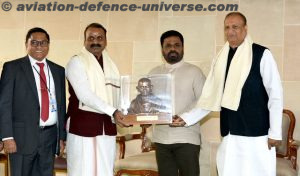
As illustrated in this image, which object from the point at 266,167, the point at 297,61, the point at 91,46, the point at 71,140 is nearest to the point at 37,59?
the point at 91,46

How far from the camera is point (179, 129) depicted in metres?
4.66

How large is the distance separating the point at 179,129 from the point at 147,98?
17.8 inches

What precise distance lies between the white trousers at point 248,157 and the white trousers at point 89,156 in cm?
102

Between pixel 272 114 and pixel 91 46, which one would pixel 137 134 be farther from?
pixel 272 114

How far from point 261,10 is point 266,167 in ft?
8.88

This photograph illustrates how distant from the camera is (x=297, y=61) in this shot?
6047 millimetres

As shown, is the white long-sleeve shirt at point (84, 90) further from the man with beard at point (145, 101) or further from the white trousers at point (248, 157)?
the white trousers at point (248, 157)

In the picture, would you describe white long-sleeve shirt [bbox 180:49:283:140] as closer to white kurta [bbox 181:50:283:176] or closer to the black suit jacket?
white kurta [bbox 181:50:283:176]

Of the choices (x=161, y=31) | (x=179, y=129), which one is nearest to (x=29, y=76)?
(x=179, y=129)

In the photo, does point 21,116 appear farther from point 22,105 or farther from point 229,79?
point 229,79

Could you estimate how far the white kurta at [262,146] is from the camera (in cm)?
395

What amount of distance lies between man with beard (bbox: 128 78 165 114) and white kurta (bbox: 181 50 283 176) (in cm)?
73

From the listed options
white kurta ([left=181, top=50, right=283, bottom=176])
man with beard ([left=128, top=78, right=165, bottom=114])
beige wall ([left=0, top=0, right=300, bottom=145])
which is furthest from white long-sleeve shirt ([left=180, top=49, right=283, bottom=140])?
beige wall ([left=0, top=0, right=300, bottom=145])

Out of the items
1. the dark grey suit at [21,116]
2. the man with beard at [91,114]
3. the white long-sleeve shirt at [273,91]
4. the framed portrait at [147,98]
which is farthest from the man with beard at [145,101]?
the white long-sleeve shirt at [273,91]
